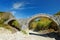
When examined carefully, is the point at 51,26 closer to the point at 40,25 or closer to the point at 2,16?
the point at 40,25

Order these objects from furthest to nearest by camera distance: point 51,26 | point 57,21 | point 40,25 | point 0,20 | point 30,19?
point 40,25
point 51,26
point 0,20
point 30,19
point 57,21

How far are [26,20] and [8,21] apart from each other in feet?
15.7

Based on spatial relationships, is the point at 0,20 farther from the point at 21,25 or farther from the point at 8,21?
the point at 21,25

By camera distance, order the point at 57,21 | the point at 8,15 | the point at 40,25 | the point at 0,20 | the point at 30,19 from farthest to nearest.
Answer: the point at 40,25 → the point at 8,15 → the point at 0,20 → the point at 30,19 → the point at 57,21

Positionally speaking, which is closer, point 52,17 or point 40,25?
point 52,17

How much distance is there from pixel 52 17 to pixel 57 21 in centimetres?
120

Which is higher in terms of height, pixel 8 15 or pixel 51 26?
pixel 8 15

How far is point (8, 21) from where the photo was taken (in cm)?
3066

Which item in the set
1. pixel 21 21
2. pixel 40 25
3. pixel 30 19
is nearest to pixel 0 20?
pixel 21 21

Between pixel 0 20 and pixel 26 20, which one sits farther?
pixel 0 20

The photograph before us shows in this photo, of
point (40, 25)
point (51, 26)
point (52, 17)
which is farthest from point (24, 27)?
point (40, 25)

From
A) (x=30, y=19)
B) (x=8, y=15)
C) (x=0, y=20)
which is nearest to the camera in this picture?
(x=30, y=19)

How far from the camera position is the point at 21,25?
2858 centimetres

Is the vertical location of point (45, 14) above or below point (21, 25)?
above
